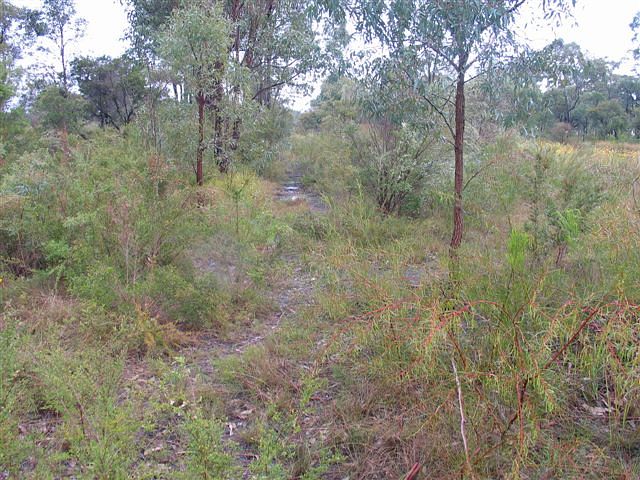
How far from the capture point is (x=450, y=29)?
428 cm

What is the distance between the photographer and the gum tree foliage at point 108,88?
16420 millimetres

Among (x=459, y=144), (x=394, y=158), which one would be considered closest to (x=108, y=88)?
(x=394, y=158)

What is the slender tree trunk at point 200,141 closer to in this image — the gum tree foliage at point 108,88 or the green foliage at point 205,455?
the green foliage at point 205,455

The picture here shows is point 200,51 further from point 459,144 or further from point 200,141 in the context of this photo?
point 459,144

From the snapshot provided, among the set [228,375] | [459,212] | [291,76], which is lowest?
[228,375]

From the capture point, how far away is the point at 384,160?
27.0 feet

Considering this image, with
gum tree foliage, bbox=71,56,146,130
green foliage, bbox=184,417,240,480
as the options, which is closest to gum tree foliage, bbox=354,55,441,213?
green foliage, bbox=184,417,240,480

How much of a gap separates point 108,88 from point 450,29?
15.0m

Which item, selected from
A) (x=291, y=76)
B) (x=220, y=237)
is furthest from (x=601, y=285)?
(x=291, y=76)

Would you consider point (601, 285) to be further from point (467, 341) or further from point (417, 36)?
point (417, 36)

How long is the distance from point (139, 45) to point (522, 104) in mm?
12589

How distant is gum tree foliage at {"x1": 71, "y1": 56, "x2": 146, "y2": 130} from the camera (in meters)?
16.4

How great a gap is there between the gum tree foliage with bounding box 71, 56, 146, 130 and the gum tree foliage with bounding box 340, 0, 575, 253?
13266mm

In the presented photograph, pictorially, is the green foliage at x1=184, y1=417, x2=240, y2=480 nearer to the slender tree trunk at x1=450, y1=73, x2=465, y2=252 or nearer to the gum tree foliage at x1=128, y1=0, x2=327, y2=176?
the slender tree trunk at x1=450, y1=73, x2=465, y2=252
